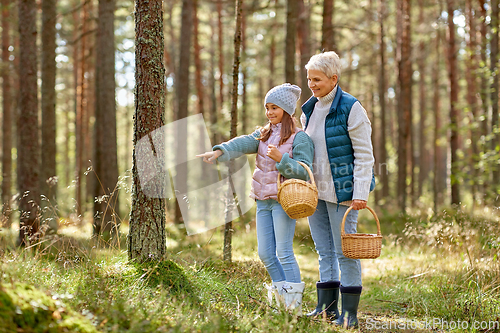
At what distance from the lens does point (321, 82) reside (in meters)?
3.33

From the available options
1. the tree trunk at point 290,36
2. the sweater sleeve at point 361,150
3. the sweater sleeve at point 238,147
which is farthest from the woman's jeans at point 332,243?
the tree trunk at point 290,36

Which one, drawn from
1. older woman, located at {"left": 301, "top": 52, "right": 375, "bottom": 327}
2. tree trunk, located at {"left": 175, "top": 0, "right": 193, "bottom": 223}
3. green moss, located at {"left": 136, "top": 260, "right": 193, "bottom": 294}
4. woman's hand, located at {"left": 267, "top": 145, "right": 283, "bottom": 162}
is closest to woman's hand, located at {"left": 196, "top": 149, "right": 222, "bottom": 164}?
woman's hand, located at {"left": 267, "top": 145, "right": 283, "bottom": 162}

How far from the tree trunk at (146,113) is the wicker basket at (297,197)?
1305 mm

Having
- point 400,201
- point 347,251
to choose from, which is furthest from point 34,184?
point 400,201

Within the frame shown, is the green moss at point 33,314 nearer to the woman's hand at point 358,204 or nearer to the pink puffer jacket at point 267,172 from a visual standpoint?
the pink puffer jacket at point 267,172

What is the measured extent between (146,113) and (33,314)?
6.66ft

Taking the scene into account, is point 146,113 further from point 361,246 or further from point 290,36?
point 290,36

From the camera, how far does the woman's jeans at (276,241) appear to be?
325 cm

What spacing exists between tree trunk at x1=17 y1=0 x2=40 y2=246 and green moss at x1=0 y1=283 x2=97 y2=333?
5.38 m

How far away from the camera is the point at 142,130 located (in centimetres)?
361

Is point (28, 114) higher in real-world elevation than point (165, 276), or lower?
higher

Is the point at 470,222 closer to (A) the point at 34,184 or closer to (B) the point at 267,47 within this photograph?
(A) the point at 34,184

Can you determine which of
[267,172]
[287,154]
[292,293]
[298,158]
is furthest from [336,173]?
[292,293]

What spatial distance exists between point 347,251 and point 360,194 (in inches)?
19.1
